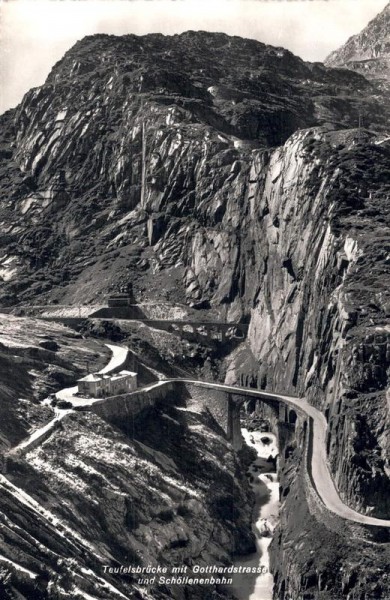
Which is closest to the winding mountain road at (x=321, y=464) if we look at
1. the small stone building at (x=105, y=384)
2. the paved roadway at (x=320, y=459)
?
the paved roadway at (x=320, y=459)

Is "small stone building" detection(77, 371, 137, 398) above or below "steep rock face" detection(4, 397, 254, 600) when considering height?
above

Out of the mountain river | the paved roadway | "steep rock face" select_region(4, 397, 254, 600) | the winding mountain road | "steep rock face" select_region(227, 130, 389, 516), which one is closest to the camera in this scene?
"steep rock face" select_region(4, 397, 254, 600)

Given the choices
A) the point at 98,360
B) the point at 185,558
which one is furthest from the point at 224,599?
the point at 98,360

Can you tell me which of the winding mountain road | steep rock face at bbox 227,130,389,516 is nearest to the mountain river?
the winding mountain road

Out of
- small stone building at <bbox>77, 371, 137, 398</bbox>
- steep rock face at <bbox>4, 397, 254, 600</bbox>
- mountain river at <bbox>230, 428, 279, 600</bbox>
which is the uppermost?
small stone building at <bbox>77, 371, 137, 398</bbox>

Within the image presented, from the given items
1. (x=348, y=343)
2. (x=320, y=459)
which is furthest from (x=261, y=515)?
(x=348, y=343)

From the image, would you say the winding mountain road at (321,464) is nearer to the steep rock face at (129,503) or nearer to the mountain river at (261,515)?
the mountain river at (261,515)

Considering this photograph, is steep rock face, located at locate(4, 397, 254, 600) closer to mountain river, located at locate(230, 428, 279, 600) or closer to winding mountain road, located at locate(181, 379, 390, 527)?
mountain river, located at locate(230, 428, 279, 600)

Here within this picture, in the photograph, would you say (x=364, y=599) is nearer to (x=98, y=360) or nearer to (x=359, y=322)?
(x=359, y=322)
